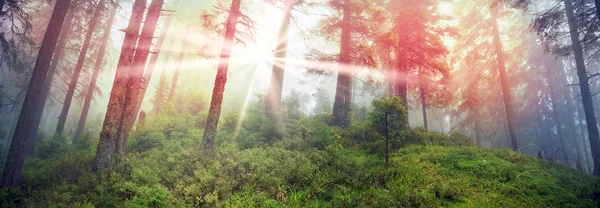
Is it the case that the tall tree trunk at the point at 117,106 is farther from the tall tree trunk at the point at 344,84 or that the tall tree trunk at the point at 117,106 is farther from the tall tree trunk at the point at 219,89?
the tall tree trunk at the point at 344,84

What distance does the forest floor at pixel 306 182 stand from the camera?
5336mm

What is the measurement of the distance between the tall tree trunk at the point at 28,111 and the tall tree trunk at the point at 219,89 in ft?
17.3

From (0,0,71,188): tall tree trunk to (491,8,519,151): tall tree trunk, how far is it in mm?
23171

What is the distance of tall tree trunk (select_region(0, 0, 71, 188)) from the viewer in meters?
7.25

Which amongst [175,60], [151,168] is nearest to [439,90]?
[151,168]

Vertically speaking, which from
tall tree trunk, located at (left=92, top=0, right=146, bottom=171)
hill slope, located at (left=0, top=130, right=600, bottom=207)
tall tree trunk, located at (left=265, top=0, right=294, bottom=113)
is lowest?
hill slope, located at (left=0, top=130, right=600, bottom=207)

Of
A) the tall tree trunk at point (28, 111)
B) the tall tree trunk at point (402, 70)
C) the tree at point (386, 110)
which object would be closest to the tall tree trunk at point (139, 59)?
the tall tree trunk at point (28, 111)

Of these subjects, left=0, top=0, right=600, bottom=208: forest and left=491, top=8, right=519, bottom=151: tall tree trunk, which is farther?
left=491, top=8, right=519, bottom=151: tall tree trunk

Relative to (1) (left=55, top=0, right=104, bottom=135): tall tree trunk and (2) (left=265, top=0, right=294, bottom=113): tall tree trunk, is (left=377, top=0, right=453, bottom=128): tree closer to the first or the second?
(2) (left=265, top=0, right=294, bottom=113): tall tree trunk

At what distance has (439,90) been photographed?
16.1 m

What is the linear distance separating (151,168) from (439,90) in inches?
648

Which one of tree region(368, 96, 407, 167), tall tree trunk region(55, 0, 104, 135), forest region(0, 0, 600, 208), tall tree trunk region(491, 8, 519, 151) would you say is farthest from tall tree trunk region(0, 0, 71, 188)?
tall tree trunk region(491, 8, 519, 151)

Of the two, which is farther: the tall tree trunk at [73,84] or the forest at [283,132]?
the tall tree trunk at [73,84]

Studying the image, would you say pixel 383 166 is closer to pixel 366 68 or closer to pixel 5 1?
pixel 366 68
